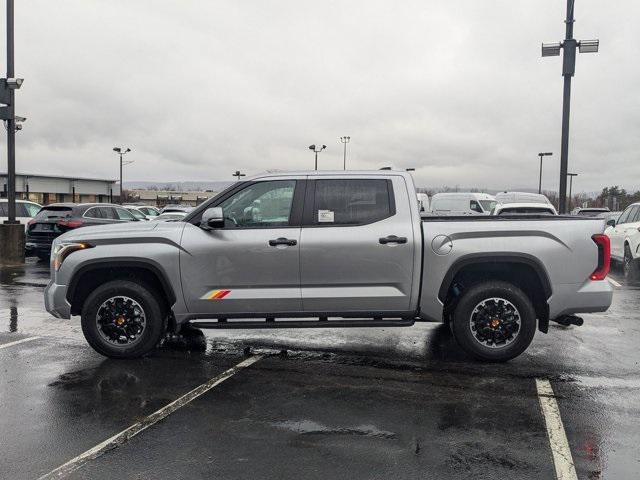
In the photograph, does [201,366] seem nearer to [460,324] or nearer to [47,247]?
[460,324]

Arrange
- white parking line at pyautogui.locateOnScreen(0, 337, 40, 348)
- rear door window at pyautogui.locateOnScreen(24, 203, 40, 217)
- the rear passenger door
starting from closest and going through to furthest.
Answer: the rear passenger door < white parking line at pyautogui.locateOnScreen(0, 337, 40, 348) < rear door window at pyautogui.locateOnScreen(24, 203, 40, 217)

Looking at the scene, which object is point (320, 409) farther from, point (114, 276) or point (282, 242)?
point (114, 276)

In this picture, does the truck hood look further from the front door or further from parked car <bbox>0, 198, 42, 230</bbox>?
parked car <bbox>0, 198, 42, 230</bbox>

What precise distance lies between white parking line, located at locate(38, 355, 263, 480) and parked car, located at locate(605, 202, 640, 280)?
10.2 m

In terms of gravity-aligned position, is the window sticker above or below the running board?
above

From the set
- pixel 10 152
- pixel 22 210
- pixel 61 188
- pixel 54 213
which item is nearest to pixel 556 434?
pixel 54 213

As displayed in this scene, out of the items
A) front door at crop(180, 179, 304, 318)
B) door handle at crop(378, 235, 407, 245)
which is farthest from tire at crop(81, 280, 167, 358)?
door handle at crop(378, 235, 407, 245)

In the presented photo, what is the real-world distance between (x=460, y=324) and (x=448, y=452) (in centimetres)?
211

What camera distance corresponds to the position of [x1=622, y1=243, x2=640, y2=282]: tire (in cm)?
1257

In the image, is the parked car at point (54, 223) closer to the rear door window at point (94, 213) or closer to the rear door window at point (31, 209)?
the rear door window at point (94, 213)

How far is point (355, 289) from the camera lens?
5.72 metres

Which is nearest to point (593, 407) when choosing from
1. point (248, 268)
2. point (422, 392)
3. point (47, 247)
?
point (422, 392)

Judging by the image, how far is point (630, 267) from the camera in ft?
41.7

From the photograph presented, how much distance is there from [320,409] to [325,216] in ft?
6.65
